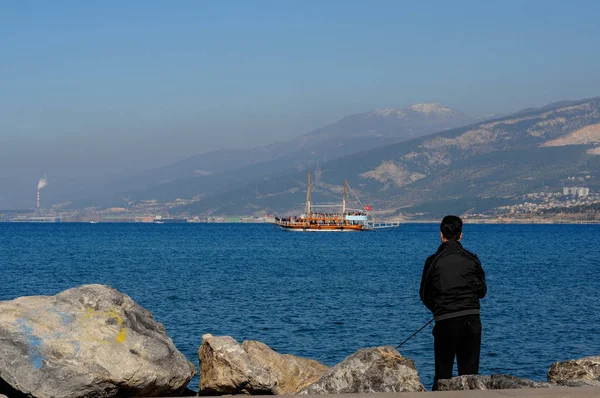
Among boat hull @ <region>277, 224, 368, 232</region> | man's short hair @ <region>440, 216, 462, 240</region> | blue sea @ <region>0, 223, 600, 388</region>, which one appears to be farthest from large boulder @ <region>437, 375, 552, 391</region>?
boat hull @ <region>277, 224, 368, 232</region>

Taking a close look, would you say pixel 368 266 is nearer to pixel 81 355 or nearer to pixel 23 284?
pixel 23 284

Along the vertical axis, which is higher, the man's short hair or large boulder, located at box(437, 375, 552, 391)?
the man's short hair

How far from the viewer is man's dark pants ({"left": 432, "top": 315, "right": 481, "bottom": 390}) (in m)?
9.98


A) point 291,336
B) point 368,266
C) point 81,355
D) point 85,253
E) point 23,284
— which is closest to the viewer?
point 81,355

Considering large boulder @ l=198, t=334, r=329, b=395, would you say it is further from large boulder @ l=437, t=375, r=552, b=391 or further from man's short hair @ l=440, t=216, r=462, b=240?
man's short hair @ l=440, t=216, r=462, b=240

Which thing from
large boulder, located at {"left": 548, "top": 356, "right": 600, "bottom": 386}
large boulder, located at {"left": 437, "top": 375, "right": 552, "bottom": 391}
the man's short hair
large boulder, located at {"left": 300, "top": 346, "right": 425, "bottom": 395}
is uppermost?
the man's short hair

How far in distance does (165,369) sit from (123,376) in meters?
0.75

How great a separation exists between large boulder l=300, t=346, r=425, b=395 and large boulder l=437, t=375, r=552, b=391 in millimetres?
1798

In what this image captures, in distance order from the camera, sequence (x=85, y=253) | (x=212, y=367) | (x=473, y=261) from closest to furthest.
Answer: (x=473, y=261)
(x=212, y=367)
(x=85, y=253)

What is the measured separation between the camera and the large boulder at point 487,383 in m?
9.59

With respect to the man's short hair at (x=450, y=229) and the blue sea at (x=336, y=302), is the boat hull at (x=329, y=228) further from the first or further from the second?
the man's short hair at (x=450, y=229)

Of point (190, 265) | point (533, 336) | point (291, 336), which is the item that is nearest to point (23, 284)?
point (190, 265)

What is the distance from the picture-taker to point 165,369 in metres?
11.7

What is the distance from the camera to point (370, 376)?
11.6 m
